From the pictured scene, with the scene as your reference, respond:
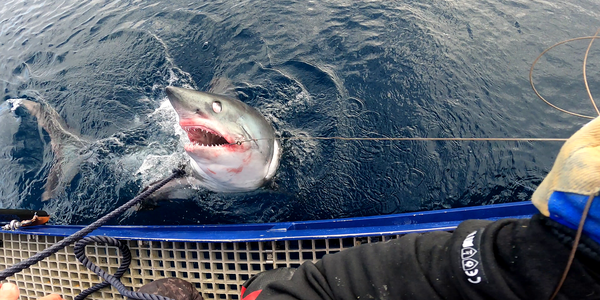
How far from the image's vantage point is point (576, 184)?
75 cm

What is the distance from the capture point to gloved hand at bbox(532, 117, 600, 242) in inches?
29.2

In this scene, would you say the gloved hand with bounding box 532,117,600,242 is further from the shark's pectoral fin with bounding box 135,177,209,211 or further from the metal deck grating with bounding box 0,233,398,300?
the shark's pectoral fin with bounding box 135,177,209,211

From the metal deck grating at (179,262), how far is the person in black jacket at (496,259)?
4.22 feet

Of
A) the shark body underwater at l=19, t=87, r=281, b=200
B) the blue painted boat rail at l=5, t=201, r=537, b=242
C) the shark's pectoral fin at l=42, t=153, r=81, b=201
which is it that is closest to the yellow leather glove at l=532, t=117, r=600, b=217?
the blue painted boat rail at l=5, t=201, r=537, b=242

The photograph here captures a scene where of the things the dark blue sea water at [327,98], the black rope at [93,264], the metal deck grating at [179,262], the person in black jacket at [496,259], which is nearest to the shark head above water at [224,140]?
the dark blue sea water at [327,98]

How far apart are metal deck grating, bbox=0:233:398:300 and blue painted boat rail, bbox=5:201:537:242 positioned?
0.27 feet

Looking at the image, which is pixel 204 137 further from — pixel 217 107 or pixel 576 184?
pixel 576 184

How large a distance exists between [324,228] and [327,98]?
Answer: 1872mm

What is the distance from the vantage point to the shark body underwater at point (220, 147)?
2.48 metres

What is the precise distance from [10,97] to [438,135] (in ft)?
21.5

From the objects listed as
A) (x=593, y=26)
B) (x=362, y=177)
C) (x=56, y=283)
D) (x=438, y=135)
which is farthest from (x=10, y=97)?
(x=593, y=26)

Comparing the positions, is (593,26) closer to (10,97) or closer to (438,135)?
(438,135)

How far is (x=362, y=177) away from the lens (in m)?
3.26

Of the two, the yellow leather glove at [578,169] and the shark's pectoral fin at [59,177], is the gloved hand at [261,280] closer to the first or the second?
the yellow leather glove at [578,169]
